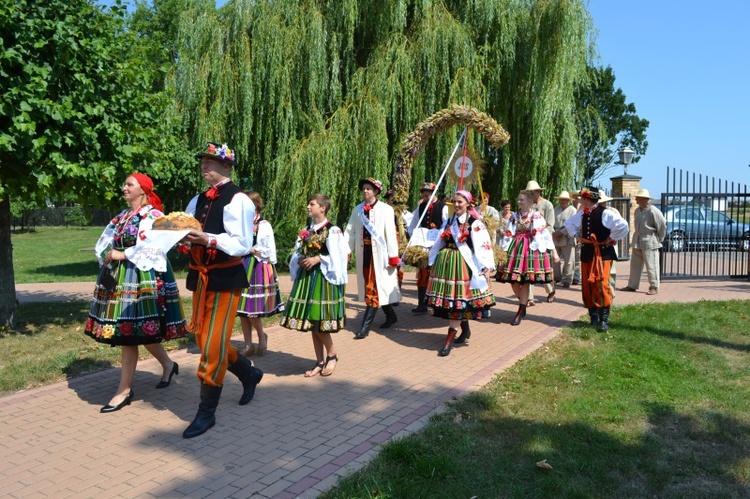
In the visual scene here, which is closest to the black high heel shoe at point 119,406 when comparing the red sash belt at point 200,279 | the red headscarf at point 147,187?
the red sash belt at point 200,279

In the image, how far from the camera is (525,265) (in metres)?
9.02

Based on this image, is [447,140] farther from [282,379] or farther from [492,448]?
[492,448]

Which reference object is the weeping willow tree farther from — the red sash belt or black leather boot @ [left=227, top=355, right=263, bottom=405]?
the red sash belt

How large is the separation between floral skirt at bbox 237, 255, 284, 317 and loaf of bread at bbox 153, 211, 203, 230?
2.37 metres

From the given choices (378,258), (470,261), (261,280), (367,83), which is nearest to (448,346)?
(470,261)

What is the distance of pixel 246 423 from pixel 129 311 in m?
1.35

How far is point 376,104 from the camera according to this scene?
13.4 meters

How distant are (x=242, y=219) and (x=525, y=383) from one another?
3224mm

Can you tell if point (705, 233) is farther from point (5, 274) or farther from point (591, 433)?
point (5, 274)

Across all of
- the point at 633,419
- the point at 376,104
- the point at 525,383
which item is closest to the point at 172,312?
the point at 525,383

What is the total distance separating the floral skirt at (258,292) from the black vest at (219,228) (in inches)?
79.3

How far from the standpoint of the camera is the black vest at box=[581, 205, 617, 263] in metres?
8.25

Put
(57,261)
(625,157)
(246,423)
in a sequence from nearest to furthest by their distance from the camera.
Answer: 1. (246,423)
2. (625,157)
3. (57,261)

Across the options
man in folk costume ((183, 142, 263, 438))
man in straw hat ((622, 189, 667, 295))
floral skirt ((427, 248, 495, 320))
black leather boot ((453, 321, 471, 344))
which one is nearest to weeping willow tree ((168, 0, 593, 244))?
man in straw hat ((622, 189, 667, 295))
